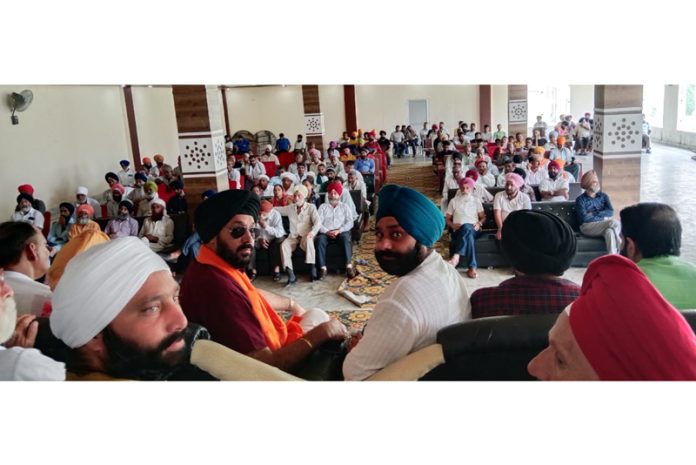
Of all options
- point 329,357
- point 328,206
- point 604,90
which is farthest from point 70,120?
point 604,90

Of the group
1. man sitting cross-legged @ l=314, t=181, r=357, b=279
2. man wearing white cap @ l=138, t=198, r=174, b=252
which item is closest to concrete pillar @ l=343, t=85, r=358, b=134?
man sitting cross-legged @ l=314, t=181, r=357, b=279

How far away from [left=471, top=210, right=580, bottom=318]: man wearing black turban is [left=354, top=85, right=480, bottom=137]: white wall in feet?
47.4

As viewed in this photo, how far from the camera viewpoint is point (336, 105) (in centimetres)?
1633

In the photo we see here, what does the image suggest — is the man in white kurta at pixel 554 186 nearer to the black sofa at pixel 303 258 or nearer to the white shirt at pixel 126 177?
the black sofa at pixel 303 258

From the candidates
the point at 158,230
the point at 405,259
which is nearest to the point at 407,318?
the point at 405,259

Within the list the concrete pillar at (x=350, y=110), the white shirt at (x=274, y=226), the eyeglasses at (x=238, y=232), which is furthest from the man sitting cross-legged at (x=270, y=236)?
the concrete pillar at (x=350, y=110)

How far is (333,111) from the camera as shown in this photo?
16.3 meters

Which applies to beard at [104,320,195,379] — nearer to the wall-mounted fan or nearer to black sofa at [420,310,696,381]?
black sofa at [420,310,696,381]

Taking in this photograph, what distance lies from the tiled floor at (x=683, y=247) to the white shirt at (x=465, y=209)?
0.40 m

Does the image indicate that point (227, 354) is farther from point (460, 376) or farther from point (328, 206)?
point (328, 206)

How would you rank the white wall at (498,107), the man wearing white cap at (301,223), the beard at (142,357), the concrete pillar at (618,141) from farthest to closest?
1. the white wall at (498,107)
2. the man wearing white cap at (301,223)
3. the concrete pillar at (618,141)
4. the beard at (142,357)

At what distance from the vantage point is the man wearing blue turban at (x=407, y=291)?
1.77 m

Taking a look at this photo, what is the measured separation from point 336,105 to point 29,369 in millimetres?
15002

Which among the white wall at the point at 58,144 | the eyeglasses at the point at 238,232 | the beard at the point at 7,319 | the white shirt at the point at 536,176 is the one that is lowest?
the beard at the point at 7,319
